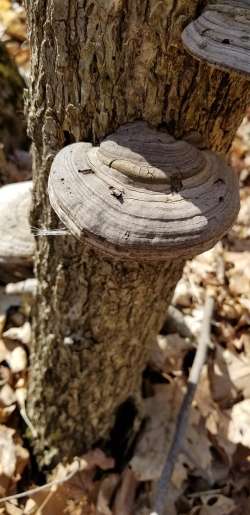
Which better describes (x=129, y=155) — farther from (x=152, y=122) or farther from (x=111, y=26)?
(x=111, y=26)

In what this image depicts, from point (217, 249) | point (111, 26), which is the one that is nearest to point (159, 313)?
point (111, 26)

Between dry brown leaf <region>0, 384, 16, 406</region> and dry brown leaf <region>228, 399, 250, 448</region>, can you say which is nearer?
dry brown leaf <region>0, 384, 16, 406</region>

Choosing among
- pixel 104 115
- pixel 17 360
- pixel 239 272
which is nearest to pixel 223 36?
pixel 104 115

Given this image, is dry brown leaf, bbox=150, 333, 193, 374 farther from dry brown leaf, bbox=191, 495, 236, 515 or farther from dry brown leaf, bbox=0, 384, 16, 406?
dry brown leaf, bbox=0, 384, 16, 406

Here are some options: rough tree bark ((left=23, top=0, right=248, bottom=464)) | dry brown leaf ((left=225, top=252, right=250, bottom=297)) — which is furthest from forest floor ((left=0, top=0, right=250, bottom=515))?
rough tree bark ((left=23, top=0, right=248, bottom=464))

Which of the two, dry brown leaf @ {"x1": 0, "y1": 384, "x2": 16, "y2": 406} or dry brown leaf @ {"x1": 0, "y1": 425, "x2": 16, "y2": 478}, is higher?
dry brown leaf @ {"x1": 0, "y1": 384, "x2": 16, "y2": 406}
